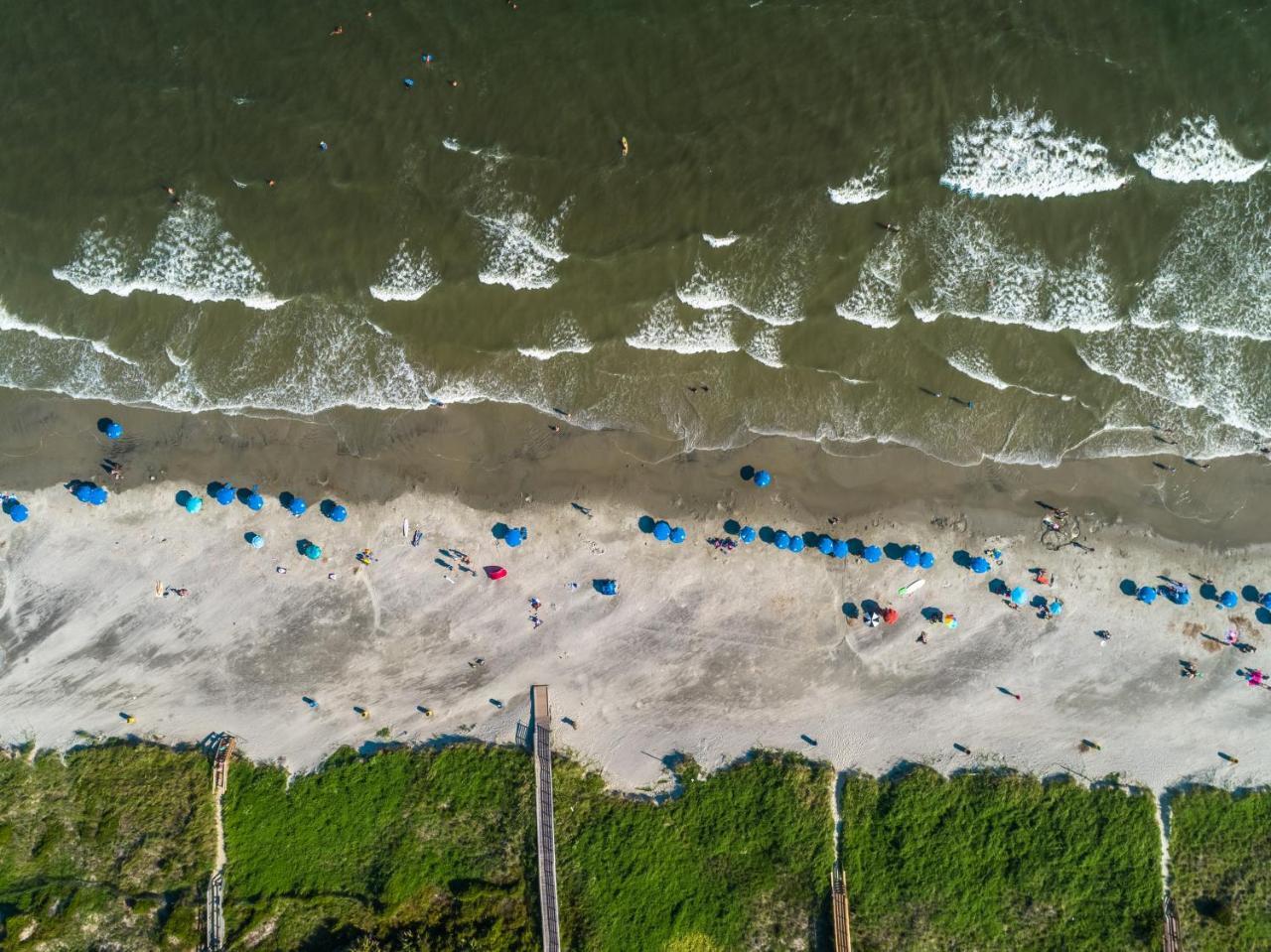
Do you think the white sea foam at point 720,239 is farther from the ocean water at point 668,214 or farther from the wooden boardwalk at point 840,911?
the wooden boardwalk at point 840,911

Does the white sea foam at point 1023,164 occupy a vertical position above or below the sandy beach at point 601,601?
above

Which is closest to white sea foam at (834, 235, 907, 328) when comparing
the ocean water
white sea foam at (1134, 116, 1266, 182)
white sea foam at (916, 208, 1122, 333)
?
the ocean water

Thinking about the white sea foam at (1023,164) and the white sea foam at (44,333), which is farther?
the white sea foam at (44,333)

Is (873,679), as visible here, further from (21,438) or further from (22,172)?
(22,172)

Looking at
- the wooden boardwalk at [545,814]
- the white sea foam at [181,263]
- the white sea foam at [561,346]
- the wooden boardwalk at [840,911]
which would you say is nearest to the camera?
the wooden boardwalk at [840,911]

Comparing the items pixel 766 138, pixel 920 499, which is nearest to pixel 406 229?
pixel 766 138

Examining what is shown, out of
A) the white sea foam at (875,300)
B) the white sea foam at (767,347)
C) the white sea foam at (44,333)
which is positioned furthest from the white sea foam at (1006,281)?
the white sea foam at (44,333)

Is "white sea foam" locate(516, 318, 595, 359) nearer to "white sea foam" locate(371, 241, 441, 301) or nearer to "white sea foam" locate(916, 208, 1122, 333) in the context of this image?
"white sea foam" locate(371, 241, 441, 301)

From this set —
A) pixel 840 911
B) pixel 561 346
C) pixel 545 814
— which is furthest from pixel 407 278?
pixel 840 911

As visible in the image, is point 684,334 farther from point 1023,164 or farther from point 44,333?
point 44,333
